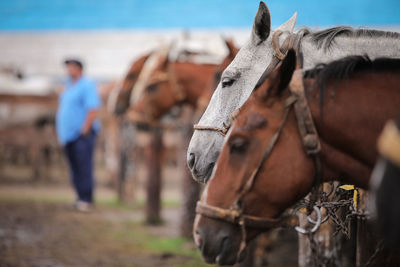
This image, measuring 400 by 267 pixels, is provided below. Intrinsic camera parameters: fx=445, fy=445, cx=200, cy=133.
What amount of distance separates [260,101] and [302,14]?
2018 millimetres

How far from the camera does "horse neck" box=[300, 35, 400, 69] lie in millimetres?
2254

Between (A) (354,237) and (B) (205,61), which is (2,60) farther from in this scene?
(A) (354,237)

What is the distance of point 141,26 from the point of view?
382 inches

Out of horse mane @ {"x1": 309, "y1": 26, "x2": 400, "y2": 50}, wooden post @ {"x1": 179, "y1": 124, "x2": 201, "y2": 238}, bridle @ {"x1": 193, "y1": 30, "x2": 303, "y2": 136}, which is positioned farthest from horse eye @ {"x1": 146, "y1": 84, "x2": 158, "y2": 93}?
horse mane @ {"x1": 309, "y1": 26, "x2": 400, "y2": 50}

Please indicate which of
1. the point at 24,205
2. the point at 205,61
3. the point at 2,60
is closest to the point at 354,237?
the point at 205,61

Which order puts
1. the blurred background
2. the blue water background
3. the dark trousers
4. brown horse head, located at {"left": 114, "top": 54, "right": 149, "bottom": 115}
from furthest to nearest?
the dark trousers < the blue water background < brown horse head, located at {"left": 114, "top": 54, "right": 149, "bottom": 115} < the blurred background

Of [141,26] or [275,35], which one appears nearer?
[275,35]

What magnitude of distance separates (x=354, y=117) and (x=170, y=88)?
176 inches

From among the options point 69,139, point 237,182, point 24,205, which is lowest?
point 24,205

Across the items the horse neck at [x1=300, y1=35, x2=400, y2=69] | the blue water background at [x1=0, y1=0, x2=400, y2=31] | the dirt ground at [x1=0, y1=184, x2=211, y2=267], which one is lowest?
the dirt ground at [x1=0, y1=184, x2=211, y2=267]

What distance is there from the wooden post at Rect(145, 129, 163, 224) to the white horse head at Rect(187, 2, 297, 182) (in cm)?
475

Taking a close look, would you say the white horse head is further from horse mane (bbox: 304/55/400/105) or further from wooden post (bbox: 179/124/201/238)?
wooden post (bbox: 179/124/201/238)

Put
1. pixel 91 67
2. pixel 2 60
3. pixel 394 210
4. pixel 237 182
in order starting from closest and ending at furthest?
pixel 394 210
pixel 237 182
pixel 91 67
pixel 2 60

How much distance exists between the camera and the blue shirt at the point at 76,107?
780cm
